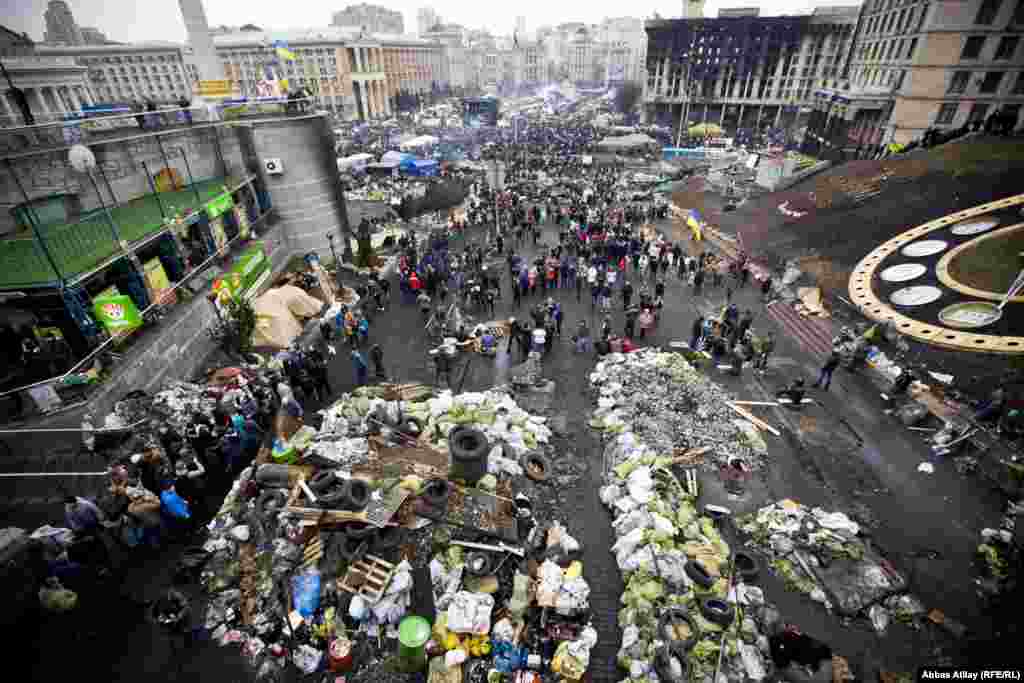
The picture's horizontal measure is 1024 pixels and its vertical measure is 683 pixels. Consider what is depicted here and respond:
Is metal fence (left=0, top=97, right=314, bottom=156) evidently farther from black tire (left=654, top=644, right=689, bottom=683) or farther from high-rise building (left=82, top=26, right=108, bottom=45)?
high-rise building (left=82, top=26, right=108, bottom=45)

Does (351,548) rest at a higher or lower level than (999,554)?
higher

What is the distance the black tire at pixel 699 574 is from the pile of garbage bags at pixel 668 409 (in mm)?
2922

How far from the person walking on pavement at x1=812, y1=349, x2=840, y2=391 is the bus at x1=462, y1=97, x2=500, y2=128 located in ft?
202

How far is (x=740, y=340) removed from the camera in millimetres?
15898

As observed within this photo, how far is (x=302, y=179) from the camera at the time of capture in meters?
22.2

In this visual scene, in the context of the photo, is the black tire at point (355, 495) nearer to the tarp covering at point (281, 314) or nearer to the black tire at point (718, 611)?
the black tire at point (718, 611)

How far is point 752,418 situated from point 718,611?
21.7 ft

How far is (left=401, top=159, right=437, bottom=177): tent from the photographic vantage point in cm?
3859

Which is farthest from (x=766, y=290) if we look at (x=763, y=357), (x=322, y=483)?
(x=322, y=483)

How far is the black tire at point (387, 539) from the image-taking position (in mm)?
8672

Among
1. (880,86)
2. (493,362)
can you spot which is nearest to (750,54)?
(880,86)

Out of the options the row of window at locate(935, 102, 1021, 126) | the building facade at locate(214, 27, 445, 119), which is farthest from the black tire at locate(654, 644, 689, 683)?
the building facade at locate(214, 27, 445, 119)

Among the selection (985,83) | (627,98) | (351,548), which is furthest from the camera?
(627,98)

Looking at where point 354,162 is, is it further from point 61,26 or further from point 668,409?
point 61,26
